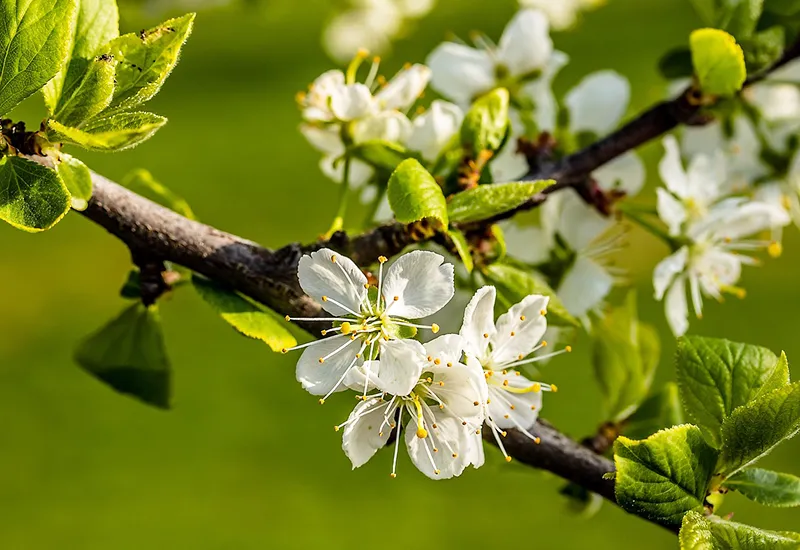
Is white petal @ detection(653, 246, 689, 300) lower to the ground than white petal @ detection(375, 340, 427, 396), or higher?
higher

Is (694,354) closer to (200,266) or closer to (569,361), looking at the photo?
(200,266)

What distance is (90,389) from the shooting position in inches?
113

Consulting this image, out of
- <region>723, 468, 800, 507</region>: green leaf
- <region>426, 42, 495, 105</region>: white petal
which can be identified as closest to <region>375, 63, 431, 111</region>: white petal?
<region>426, 42, 495, 105</region>: white petal

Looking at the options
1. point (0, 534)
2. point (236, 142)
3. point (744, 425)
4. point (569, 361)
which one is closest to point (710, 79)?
point (744, 425)

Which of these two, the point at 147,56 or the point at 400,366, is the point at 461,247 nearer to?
the point at 400,366

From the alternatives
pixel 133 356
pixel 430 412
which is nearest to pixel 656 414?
pixel 430 412

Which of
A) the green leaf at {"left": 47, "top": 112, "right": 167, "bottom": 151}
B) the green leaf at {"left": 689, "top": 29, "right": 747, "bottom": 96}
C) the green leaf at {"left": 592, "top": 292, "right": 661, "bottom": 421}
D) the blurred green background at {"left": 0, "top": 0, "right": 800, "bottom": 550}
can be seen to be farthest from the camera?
the blurred green background at {"left": 0, "top": 0, "right": 800, "bottom": 550}

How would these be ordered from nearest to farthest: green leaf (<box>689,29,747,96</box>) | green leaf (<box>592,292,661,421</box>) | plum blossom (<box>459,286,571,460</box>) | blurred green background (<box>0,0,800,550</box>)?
plum blossom (<box>459,286,571,460</box>), green leaf (<box>689,29,747,96</box>), green leaf (<box>592,292,661,421</box>), blurred green background (<box>0,0,800,550</box>)

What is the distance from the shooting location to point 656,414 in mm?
754

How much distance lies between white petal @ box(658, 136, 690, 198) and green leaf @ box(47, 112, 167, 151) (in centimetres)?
49

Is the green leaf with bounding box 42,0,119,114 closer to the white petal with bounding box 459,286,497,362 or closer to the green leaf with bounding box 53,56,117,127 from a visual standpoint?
the green leaf with bounding box 53,56,117,127

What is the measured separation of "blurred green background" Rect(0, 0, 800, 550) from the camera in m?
2.32

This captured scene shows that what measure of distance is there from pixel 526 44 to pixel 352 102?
24 cm

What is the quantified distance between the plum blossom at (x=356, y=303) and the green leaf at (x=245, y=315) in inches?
0.4
